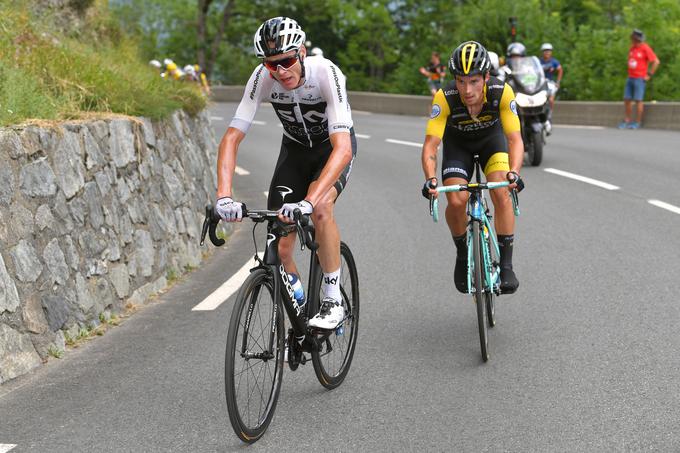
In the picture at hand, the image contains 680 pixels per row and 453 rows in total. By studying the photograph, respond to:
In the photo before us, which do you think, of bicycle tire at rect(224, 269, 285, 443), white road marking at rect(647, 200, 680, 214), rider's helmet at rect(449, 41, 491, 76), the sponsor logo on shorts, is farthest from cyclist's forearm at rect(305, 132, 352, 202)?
white road marking at rect(647, 200, 680, 214)

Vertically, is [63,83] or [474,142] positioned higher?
[63,83]

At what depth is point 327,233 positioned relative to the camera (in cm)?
544

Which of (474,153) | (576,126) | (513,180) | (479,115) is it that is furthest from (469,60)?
(576,126)

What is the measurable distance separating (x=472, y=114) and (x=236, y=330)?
2.91 meters

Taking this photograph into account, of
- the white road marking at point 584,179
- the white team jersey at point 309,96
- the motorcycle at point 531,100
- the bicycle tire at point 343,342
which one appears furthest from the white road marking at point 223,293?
the motorcycle at point 531,100

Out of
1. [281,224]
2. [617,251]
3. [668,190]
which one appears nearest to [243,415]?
[281,224]

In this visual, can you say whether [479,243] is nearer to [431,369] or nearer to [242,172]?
[431,369]

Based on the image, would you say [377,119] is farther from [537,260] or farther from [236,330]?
[236,330]

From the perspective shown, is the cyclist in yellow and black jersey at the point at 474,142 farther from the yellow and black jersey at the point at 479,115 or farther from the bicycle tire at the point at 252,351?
the bicycle tire at the point at 252,351

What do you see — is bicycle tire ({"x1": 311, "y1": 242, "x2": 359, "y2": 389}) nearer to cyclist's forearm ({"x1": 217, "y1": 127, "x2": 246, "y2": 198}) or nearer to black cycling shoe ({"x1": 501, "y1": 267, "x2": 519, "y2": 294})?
cyclist's forearm ({"x1": 217, "y1": 127, "x2": 246, "y2": 198})

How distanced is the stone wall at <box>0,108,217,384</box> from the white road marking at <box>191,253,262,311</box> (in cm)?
55

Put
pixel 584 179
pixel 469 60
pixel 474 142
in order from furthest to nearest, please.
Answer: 1. pixel 584 179
2. pixel 474 142
3. pixel 469 60

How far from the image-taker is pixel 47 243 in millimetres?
6766

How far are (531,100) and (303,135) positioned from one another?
1042 centimetres
